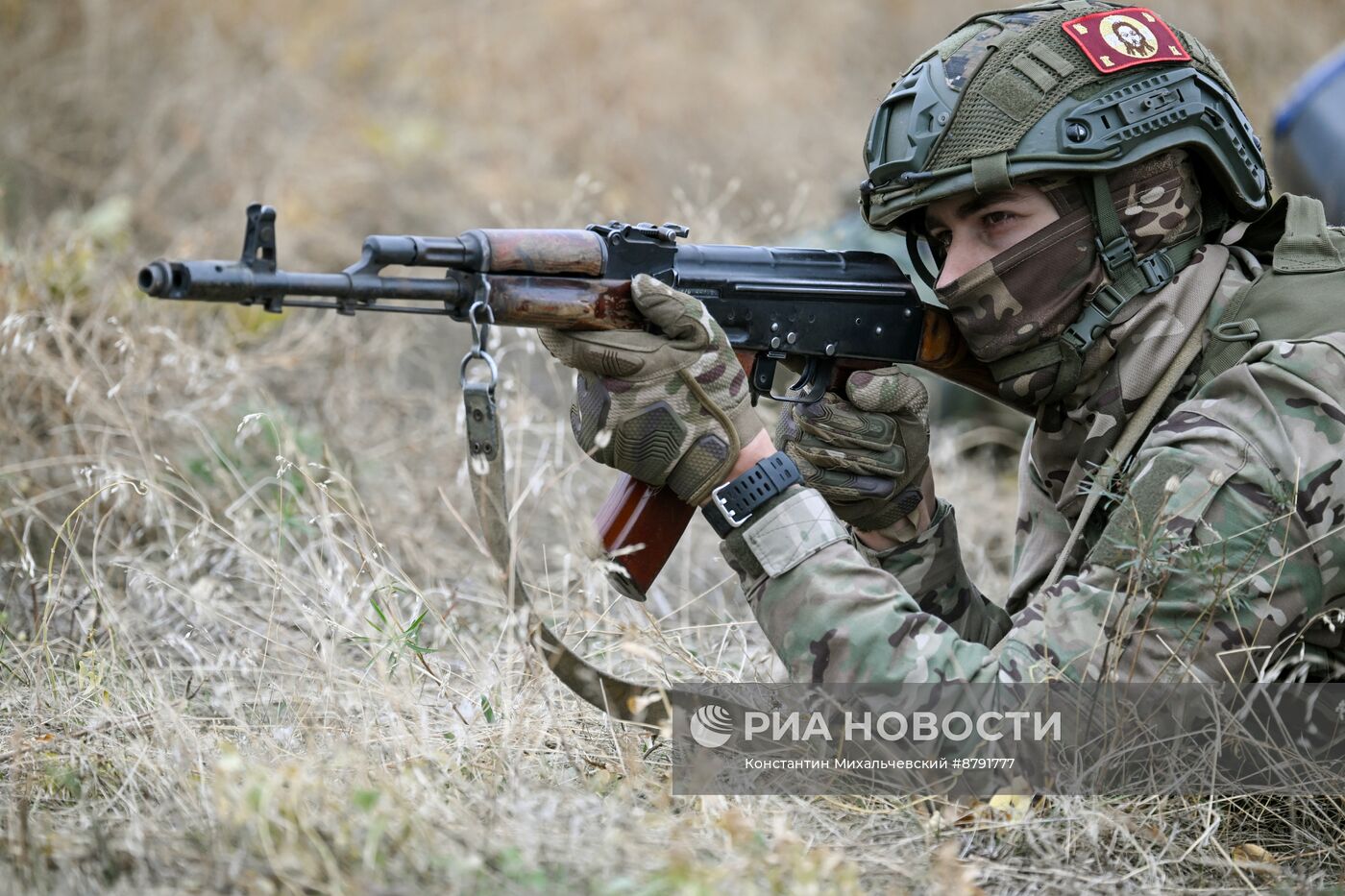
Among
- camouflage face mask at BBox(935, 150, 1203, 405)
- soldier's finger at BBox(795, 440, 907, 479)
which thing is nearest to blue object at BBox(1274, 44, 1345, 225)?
camouflage face mask at BBox(935, 150, 1203, 405)

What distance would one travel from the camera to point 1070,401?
10.4 ft

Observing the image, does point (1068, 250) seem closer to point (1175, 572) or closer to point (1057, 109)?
point (1057, 109)

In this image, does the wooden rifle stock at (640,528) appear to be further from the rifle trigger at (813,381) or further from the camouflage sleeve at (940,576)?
the camouflage sleeve at (940,576)

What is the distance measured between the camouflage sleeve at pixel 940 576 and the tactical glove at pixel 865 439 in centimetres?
15

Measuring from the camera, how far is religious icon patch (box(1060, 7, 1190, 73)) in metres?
3.01

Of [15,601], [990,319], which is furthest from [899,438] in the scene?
[15,601]

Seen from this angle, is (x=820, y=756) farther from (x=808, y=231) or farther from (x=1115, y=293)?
(x=808, y=231)

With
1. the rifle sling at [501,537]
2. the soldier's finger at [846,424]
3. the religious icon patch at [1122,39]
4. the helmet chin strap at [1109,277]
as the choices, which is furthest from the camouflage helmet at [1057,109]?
the rifle sling at [501,537]

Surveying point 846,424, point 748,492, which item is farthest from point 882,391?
point 748,492

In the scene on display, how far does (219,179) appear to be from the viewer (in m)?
8.24

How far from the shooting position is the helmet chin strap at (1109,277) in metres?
2.97

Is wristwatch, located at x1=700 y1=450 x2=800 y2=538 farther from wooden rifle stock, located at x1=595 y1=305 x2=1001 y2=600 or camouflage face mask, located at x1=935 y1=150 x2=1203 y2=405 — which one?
camouflage face mask, located at x1=935 y1=150 x2=1203 y2=405

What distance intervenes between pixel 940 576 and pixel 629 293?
1219 millimetres

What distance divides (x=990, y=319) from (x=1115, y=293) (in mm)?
281
